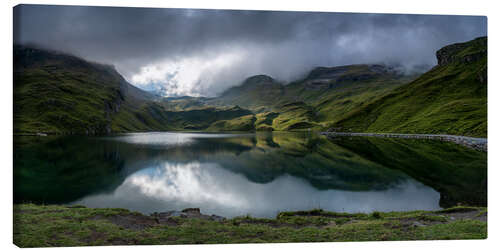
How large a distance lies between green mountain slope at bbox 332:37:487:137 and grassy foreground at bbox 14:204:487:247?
152 feet

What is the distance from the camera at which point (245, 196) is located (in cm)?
1862

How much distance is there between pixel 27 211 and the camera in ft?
36.8

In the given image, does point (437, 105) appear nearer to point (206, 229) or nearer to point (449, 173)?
point (449, 173)

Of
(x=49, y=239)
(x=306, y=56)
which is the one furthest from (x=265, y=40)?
(x=49, y=239)

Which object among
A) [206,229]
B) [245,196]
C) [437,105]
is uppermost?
[437,105]

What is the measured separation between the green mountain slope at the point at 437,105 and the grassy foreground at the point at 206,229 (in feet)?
152

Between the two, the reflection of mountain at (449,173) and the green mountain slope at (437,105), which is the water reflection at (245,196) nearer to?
the reflection of mountain at (449,173)

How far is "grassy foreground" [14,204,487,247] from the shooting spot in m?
9.15

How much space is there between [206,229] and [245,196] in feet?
28.5

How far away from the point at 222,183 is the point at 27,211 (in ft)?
45.0

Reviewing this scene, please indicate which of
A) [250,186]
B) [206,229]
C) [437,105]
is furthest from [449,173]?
[437,105]

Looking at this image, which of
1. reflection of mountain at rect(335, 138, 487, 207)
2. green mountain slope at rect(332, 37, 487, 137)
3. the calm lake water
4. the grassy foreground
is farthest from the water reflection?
green mountain slope at rect(332, 37, 487, 137)

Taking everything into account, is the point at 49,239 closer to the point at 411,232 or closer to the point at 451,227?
the point at 411,232

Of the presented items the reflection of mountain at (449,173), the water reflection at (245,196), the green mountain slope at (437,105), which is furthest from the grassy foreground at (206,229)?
the green mountain slope at (437,105)
